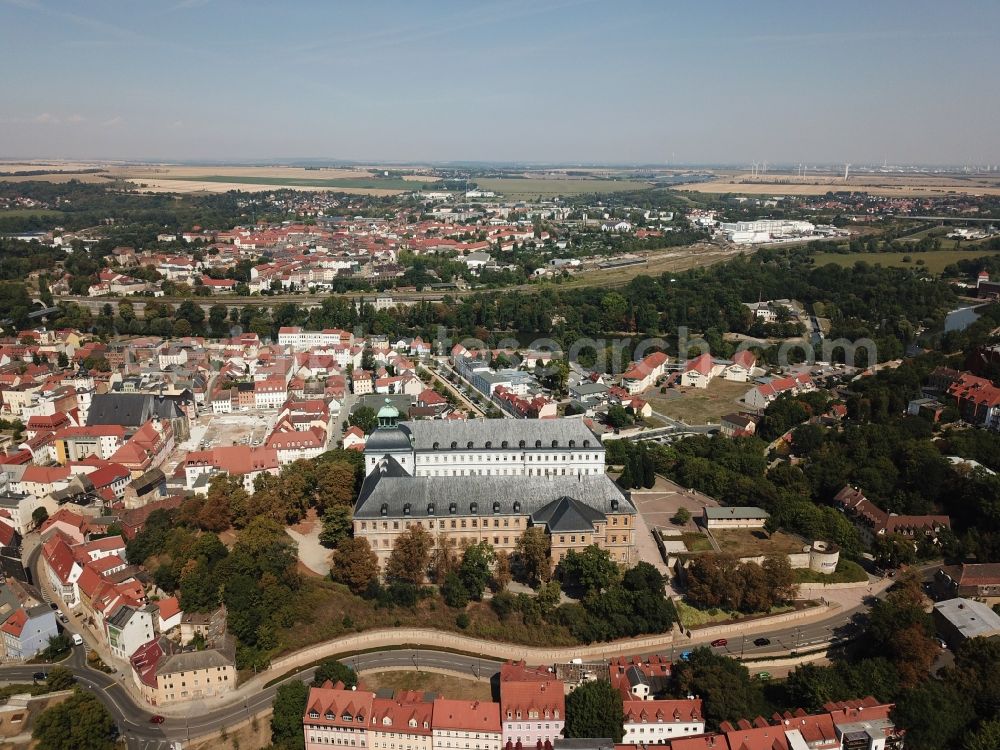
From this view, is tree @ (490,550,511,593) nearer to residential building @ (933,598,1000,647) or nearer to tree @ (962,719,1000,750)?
tree @ (962,719,1000,750)

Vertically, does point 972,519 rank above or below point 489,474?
below

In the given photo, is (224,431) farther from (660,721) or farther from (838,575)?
(838,575)

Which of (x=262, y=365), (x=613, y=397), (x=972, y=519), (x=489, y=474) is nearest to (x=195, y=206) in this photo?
(x=262, y=365)

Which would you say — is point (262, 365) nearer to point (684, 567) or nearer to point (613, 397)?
point (613, 397)

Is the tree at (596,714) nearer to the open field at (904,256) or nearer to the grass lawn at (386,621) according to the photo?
the grass lawn at (386,621)

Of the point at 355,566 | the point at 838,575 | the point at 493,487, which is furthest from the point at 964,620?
the point at 355,566

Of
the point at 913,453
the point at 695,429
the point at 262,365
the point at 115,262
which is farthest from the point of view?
the point at 115,262
